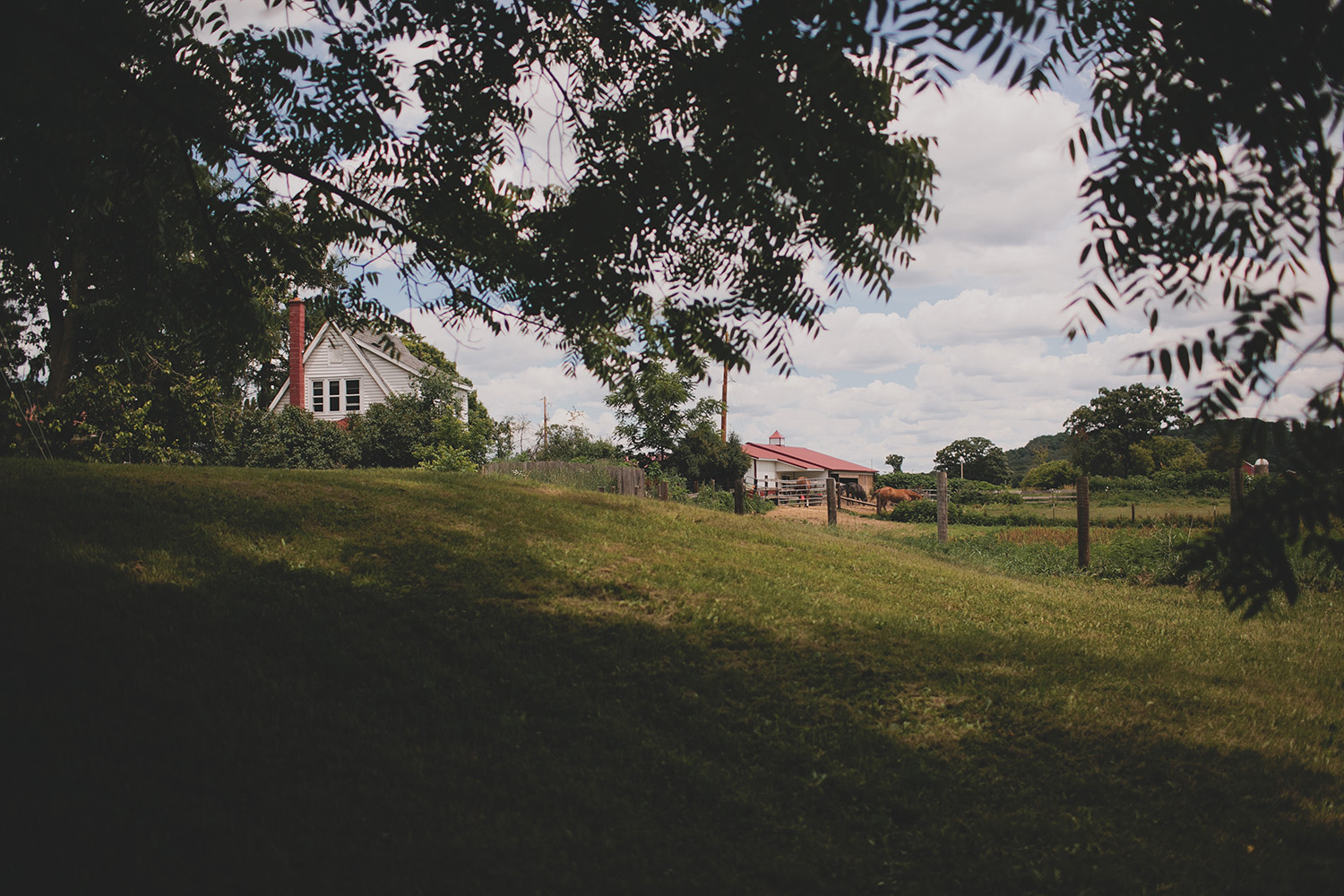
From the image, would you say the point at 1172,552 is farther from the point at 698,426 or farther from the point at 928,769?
the point at 698,426

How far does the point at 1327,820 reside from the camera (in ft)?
15.9

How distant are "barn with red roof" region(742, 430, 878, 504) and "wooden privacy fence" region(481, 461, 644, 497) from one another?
82.5 ft

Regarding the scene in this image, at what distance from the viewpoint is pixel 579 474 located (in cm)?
2595

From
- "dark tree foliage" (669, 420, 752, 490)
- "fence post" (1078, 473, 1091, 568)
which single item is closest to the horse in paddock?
"dark tree foliage" (669, 420, 752, 490)

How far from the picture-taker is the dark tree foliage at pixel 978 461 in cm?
7362

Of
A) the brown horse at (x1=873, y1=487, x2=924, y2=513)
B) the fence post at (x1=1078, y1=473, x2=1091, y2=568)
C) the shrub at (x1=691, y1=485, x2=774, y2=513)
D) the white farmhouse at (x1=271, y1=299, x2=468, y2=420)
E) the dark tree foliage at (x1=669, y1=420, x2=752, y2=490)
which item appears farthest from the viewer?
the brown horse at (x1=873, y1=487, x2=924, y2=513)

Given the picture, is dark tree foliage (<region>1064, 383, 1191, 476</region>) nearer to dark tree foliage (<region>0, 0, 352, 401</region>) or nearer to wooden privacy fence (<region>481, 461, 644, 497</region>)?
wooden privacy fence (<region>481, 461, 644, 497</region>)

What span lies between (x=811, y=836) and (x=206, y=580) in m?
5.87

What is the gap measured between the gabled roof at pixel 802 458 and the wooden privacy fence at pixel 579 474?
29122 millimetres

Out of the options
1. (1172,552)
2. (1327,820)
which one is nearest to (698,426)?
(1172,552)

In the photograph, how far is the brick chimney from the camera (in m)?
32.0

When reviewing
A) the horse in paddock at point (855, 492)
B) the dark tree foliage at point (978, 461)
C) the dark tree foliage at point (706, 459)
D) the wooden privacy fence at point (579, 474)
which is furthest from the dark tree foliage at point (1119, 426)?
the wooden privacy fence at point (579, 474)

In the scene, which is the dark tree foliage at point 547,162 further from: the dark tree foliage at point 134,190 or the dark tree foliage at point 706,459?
the dark tree foliage at point 706,459

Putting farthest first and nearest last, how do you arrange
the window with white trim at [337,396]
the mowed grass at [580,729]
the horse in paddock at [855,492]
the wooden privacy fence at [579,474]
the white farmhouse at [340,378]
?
the horse in paddock at [855,492] < the window with white trim at [337,396] < the white farmhouse at [340,378] < the wooden privacy fence at [579,474] < the mowed grass at [580,729]
